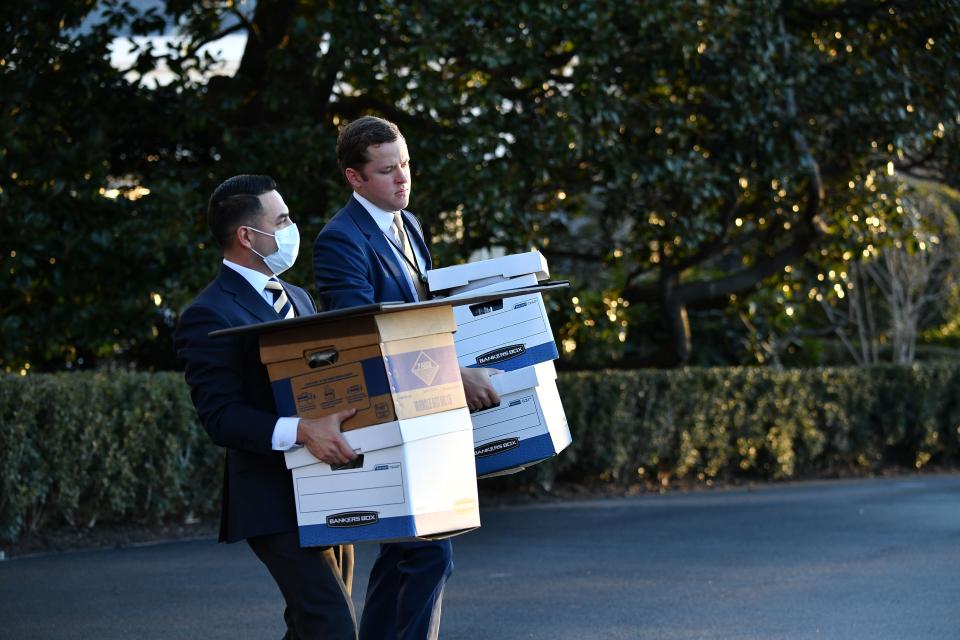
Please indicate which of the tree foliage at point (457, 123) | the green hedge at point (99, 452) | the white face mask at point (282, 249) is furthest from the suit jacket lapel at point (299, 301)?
the tree foliage at point (457, 123)

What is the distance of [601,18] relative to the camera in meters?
11.4

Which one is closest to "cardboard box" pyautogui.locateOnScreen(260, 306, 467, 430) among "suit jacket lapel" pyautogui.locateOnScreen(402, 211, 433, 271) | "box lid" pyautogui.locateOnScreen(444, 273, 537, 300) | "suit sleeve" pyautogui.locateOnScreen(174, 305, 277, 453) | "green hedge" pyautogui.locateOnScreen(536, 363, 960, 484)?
"suit sleeve" pyautogui.locateOnScreen(174, 305, 277, 453)

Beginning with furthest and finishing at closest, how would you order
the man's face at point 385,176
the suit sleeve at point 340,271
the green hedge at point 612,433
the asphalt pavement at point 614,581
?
1. the green hedge at point 612,433
2. the asphalt pavement at point 614,581
3. the man's face at point 385,176
4. the suit sleeve at point 340,271

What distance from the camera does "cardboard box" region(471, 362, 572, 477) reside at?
4.32 m

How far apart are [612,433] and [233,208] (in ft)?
30.1

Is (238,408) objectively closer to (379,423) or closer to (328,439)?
(328,439)

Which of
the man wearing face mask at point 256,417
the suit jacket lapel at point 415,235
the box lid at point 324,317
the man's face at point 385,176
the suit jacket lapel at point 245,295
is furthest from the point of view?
the suit jacket lapel at point 415,235

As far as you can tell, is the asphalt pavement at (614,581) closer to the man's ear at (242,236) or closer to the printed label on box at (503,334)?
the printed label on box at (503,334)

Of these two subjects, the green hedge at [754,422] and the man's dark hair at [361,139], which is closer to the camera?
the man's dark hair at [361,139]

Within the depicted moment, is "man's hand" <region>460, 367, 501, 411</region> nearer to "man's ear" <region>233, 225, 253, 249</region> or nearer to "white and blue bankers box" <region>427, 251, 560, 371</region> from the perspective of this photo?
"white and blue bankers box" <region>427, 251, 560, 371</region>

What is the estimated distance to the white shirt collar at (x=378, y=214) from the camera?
448 centimetres

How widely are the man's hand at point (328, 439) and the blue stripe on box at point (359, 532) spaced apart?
19 cm

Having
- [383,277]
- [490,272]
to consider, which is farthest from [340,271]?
[490,272]

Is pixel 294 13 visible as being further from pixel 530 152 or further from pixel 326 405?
pixel 326 405
